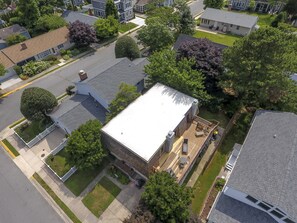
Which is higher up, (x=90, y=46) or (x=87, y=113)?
(x=90, y=46)

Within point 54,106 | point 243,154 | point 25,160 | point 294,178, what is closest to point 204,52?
point 243,154

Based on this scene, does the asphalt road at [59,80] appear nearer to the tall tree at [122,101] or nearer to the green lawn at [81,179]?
the tall tree at [122,101]

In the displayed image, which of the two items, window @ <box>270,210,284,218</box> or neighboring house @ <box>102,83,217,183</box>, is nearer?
window @ <box>270,210,284,218</box>

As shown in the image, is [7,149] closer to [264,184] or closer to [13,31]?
[264,184]

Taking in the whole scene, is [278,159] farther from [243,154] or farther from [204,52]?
[204,52]

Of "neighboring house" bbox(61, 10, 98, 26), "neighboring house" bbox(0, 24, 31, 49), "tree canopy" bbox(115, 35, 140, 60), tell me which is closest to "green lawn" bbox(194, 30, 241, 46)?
"tree canopy" bbox(115, 35, 140, 60)

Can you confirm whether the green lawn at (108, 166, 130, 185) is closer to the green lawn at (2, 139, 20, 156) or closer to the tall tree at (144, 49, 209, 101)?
the tall tree at (144, 49, 209, 101)

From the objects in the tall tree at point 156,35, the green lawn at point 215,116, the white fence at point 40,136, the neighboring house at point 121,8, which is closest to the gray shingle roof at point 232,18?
the tall tree at point 156,35
